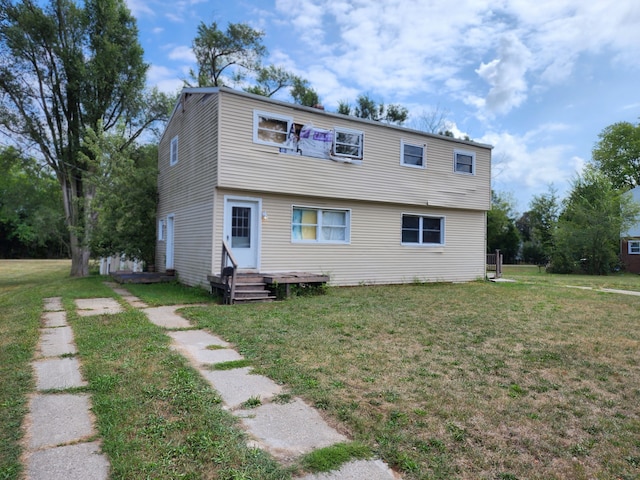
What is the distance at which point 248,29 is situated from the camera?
1004 inches

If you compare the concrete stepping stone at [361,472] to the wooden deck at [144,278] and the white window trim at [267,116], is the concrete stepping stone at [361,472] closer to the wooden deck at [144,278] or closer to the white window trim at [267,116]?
the white window trim at [267,116]

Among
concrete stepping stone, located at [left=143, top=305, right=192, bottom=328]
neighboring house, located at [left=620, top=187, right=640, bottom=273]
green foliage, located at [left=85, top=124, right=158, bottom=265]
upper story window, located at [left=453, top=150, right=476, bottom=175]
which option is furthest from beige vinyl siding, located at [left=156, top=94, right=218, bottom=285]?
neighboring house, located at [left=620, top=187, right=640, bottom=273]

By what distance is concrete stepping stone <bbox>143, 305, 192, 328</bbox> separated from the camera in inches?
262

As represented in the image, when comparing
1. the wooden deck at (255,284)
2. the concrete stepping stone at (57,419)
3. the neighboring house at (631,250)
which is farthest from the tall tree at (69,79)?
the neighboring house at (631,250)

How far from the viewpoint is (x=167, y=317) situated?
729 centimetres

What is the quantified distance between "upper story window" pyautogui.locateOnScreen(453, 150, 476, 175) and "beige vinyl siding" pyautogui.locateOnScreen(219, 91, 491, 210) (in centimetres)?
18

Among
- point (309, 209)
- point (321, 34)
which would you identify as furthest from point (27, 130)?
point (309, 209)

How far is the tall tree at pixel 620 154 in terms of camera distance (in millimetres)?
42719

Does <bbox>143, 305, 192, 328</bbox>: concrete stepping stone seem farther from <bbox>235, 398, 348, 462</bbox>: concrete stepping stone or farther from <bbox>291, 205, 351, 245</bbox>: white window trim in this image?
<bbox>291, 205, 351, 245</bbox>: white window trim

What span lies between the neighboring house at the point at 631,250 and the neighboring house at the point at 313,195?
66.3 feet

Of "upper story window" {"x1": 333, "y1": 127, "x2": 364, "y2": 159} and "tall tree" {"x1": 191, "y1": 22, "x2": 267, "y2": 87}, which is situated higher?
"tall tree" {"x1": 191, "y1": 22, "x2": 267, "y2": 87}

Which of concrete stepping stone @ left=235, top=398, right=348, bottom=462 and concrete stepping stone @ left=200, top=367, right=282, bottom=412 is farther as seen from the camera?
concrete stepping stone @ left=200, top=367, right=282, bottom=412

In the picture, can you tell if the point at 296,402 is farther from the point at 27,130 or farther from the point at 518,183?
the point at 518,183

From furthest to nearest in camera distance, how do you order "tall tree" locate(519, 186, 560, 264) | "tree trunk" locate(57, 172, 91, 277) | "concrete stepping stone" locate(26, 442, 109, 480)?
1. "tall tree" locate(519, 186, 560, 264)
2. "tree trunk" locate(57, 172, 91, 277)
3. "concrete stepping stone" locate(26, 442, 109, 480)
